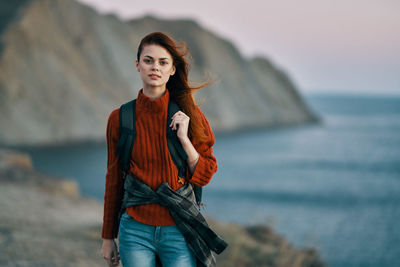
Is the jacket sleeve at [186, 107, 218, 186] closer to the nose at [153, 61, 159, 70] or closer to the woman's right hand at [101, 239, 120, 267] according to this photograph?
the nose at [153, 61, 159, 70]

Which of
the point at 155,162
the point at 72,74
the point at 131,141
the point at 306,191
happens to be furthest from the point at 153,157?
the point at 72,74

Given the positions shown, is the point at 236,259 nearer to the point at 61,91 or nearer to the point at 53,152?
the point at 53,152

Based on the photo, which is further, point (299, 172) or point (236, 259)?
point (299, 172)

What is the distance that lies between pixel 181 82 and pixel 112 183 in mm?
611

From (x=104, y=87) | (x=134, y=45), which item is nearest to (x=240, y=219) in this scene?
(x=104, y=87)

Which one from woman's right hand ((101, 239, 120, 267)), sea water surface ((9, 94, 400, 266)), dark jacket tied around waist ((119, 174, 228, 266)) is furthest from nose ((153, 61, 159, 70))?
sea water surface ((9, 94, 400, 266))

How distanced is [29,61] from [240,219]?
785 inches

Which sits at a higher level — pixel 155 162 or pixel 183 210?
pixel 155 162

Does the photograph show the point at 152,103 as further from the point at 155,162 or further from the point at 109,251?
the point at 109,251

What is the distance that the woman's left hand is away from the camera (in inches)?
79.7

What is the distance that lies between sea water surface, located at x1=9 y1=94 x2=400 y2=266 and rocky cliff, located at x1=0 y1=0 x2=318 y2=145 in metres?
2.15

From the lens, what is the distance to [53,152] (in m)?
24.2

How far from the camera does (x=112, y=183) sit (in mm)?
2166

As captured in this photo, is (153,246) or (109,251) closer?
(153,246)
